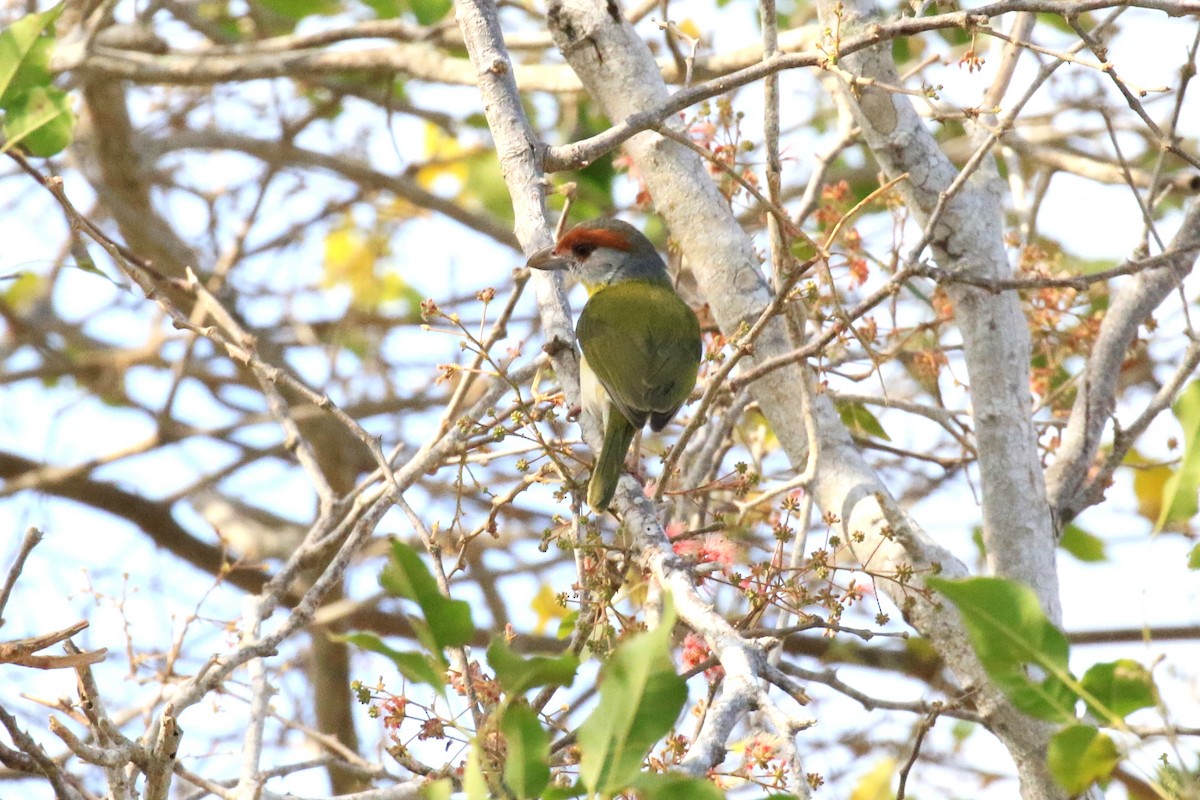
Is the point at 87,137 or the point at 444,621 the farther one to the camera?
the point at 87,137

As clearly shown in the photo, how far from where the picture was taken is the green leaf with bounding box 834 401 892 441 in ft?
13.8

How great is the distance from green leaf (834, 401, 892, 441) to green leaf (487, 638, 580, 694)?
2812mm

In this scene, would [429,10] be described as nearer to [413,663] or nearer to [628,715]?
[413,663]

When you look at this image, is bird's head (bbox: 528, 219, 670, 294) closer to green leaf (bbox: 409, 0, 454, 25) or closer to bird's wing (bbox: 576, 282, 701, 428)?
bird's wing (bbox: 576, 282, 701, 428)

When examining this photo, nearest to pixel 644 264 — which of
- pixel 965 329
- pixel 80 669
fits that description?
pixel 965 329

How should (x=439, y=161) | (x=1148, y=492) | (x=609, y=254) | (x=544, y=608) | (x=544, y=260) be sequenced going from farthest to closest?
(x=439, y=161) → (x=544, y=608) → (x=1148, y=492) → (x=609, y=254) → (x=544, y=260)

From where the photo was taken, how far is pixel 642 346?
4.06 m

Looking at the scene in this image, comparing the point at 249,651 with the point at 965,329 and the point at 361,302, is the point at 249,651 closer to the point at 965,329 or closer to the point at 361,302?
the point at 965,329

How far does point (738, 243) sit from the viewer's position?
142 inches

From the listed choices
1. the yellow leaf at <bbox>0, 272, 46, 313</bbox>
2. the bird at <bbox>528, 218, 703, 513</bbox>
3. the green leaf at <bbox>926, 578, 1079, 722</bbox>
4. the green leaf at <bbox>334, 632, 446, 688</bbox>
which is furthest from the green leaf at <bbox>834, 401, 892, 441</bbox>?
the yellow leaf at <bbox>0, 272, 46, 313</bbox>

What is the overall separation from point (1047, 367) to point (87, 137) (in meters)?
4.45

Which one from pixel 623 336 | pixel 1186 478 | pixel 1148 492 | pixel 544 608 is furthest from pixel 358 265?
pixel 1186 478

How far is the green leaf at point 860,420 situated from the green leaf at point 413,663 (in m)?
2.75

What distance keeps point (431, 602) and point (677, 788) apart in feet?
1.17
